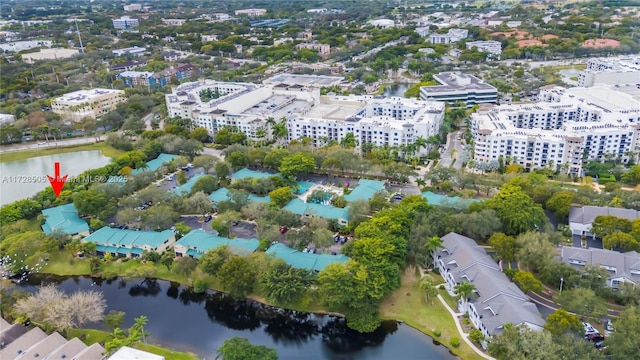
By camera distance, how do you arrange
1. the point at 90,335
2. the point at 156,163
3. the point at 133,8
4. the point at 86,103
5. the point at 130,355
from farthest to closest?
the point at 133,8 → the point at 86,103 → the point at 156,163 → the point at 90,335 → the point at 130,355

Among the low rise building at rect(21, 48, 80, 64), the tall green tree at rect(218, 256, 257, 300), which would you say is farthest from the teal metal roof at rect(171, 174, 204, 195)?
the low rise building at rect(21, 48, 80, 64)

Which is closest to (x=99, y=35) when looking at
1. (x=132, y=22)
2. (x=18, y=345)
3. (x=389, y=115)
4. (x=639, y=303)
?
(x=132, y=22)

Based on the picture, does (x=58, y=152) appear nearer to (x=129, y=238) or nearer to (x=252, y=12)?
(x=129, y=238)

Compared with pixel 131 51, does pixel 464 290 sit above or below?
below

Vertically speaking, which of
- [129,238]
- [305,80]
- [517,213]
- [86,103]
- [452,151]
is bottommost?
[452,151]

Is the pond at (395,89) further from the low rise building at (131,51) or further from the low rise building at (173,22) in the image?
the low rise building at (173,22)

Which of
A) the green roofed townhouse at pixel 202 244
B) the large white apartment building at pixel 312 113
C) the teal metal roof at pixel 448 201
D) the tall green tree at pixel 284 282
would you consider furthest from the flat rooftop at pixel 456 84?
the tall green tree at pixel 284 282

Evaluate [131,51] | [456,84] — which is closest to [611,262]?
[456,84]
